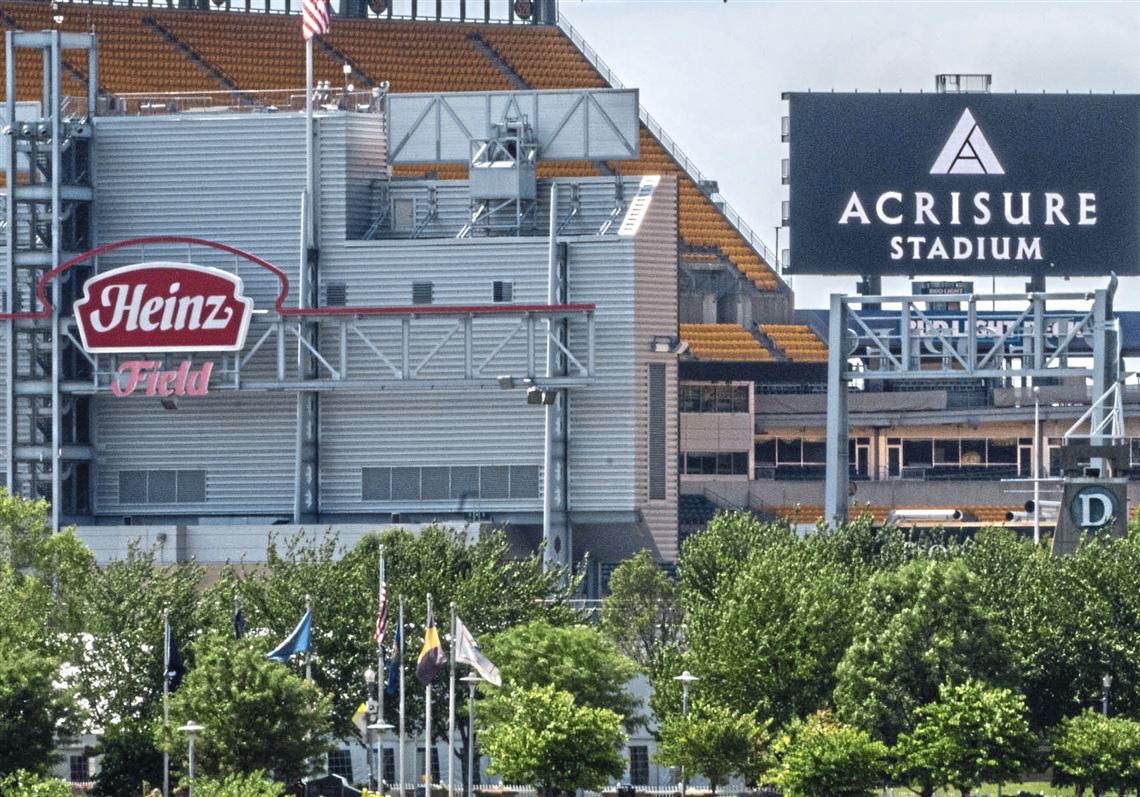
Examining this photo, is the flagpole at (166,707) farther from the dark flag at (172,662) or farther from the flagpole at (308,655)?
the flagpole at (308,655)

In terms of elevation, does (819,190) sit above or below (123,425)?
above

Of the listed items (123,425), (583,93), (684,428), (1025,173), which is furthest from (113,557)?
(684,428)

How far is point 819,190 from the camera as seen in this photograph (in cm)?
10356

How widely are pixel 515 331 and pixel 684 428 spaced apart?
1583 inches

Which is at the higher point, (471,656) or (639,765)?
(471,656)

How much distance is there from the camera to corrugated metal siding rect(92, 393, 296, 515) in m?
102

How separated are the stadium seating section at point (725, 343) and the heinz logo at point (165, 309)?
136 feet

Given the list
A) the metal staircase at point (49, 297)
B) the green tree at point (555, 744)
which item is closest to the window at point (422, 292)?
the metal staircase at point (49, 297)

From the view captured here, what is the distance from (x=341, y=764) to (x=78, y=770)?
7.58 metres

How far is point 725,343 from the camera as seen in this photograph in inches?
5492

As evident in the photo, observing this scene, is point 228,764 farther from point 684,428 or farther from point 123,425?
point 684,428

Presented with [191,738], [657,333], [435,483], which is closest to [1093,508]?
[657,333]

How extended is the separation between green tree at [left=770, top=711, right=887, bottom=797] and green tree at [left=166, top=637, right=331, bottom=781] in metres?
11.8

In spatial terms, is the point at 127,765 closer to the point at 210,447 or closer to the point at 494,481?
the point at 494,481
